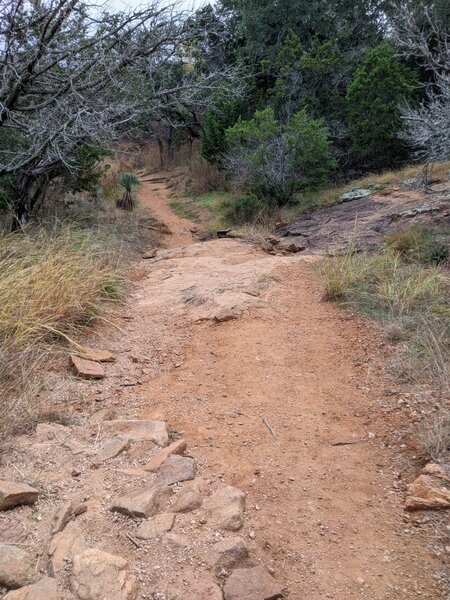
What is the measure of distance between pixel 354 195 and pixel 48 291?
27.1 feet

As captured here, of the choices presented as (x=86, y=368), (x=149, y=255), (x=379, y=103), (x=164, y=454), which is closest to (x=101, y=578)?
(x=164, y=454)

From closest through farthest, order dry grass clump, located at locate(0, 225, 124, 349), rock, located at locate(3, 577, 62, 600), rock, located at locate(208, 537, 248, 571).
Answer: rock, located at locate(3, 577, 62, 600)
rock, located at locate(208, 537, 248, 571)
dry grass clump, located at locate(0, 225, 124, 349)

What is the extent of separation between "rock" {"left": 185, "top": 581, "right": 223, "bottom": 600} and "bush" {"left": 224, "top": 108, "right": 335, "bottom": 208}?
32.8 feet

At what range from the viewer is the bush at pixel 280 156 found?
10.8 metres

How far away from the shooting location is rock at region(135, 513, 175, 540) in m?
1.99

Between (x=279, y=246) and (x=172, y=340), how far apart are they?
4664 millimetres

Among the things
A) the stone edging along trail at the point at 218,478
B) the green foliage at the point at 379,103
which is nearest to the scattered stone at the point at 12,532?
the stone edging along trail at the point at 218,478

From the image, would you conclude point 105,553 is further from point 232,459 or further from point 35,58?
point 35,58

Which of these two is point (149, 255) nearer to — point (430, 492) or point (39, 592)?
point (430, 492)

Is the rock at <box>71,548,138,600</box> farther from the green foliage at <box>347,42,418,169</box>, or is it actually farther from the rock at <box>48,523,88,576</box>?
the green foliage at <box>347,42,418,169</box>

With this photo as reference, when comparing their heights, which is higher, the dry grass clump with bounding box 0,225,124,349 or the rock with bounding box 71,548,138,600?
the dry grass clump with bounding box 0,225,124,349

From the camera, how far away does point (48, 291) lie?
13.8 feet

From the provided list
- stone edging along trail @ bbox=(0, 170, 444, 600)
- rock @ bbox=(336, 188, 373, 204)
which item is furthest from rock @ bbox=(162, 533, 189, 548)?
rock @ bbox=(336, 188, 373, 204)

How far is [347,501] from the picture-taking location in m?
2.29
